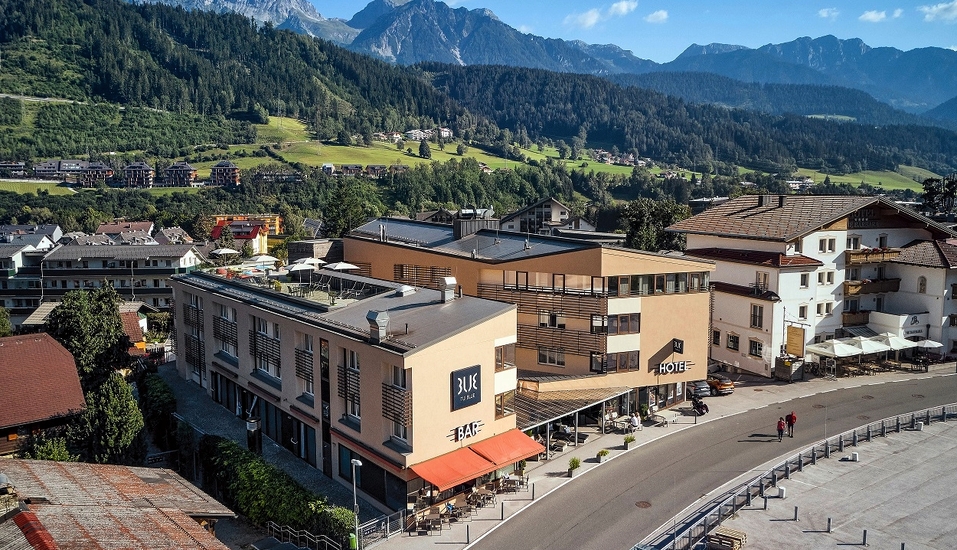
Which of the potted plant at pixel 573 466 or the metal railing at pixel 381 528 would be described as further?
the potted plant at pixel 573 466

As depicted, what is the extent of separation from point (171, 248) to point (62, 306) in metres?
40.2

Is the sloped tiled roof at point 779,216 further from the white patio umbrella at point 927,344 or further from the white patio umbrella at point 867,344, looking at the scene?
the white patio umbrella at point 927,344

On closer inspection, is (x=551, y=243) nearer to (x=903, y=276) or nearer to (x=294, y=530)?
(x=294, y=530)

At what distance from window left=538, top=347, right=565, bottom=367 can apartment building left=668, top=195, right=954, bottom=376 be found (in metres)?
16.9

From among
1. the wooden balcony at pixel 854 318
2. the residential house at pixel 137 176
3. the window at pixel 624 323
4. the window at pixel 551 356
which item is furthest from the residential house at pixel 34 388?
the residential house at pixel 137 176

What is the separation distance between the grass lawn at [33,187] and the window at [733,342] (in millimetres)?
165083

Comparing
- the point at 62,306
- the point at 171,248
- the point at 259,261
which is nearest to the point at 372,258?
the point at 259,261

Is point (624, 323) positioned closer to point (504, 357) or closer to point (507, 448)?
point (504, 357)

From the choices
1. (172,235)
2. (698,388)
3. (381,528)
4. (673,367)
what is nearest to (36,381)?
(381,528)

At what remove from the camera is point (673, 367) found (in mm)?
41656

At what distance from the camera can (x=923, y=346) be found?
50.6 metres

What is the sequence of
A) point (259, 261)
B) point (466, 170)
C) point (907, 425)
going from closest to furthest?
point (907, 425) < point (259, 261) < point (466, 170)

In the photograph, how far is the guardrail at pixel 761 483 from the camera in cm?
2530

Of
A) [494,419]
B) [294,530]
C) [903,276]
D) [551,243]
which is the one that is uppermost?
[551,243]
